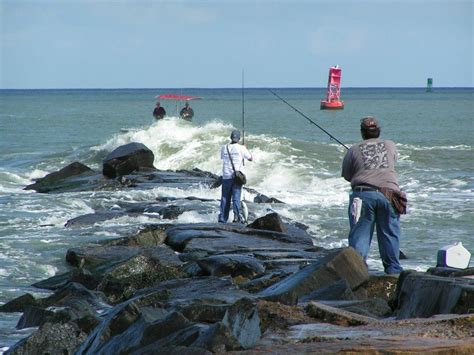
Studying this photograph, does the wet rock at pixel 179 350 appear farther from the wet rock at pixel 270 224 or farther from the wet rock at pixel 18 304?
the wet rock at pixel 270 224

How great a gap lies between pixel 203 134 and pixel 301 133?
669 inches

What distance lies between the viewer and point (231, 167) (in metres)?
15.0

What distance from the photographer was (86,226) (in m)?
16.2

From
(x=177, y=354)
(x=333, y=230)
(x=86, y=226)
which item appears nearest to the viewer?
(x=177, y=354)

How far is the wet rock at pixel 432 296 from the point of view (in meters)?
6.66

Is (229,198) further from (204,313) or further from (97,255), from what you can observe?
(204,313)

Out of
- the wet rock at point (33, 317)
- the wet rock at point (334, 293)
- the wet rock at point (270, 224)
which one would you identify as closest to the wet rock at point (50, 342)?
the wet rock at point (33, 317)

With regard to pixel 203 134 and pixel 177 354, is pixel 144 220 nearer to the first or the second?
pixel 177 354

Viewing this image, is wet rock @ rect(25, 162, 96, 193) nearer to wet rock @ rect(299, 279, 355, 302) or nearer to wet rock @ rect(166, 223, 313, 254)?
wet rock @ rect(166, 223, 313, 254)

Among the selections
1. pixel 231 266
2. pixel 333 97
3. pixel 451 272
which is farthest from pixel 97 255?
pixel 333 97

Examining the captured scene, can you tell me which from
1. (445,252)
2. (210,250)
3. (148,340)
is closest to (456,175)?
(210,250)

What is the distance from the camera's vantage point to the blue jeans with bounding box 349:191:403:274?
8742 millimetres

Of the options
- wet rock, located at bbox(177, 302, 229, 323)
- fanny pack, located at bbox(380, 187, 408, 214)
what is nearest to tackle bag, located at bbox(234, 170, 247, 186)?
fanny pack, located at bbox(380, 187, 408, 214)

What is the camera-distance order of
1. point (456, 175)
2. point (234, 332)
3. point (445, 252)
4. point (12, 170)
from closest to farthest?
point (234, 332)
point (445, 252)
point (456, 175)
point (12, 170)
